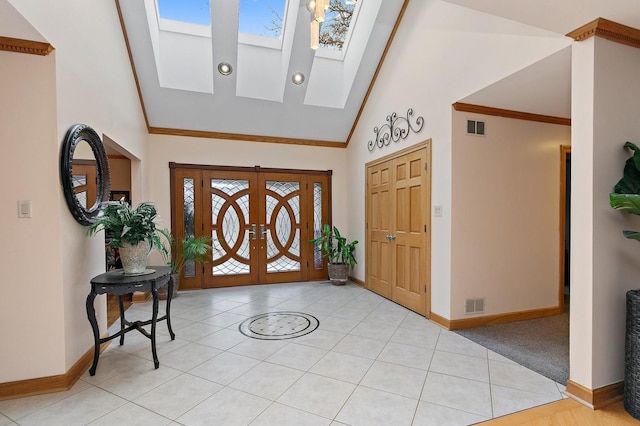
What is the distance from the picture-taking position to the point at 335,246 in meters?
5.70

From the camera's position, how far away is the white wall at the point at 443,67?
104 inches

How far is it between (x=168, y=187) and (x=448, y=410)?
15.4ft

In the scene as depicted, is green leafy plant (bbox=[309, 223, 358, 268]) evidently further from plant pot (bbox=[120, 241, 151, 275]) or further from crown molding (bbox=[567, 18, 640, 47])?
crown molding (bbox=[567, 18, 640, 47])

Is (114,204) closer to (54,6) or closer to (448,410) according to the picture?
(54,6)

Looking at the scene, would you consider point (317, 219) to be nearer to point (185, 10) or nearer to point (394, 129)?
point (394, 129)

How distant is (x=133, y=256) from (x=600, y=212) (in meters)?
3.53

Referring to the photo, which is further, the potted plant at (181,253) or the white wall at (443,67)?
the potted plant at (181,253)

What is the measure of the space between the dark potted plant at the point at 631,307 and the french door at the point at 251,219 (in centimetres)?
422

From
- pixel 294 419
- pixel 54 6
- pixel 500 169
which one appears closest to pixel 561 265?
pixel 500 169

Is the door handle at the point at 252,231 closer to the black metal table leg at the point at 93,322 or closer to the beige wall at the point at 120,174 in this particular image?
the beige wall at the point at 120,174

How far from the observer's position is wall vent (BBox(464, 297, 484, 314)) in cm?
338

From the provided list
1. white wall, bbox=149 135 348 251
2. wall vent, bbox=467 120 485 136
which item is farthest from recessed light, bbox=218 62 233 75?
wall vent, bbox=467 120 485 136

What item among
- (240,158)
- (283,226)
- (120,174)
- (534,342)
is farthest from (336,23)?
(534,342)

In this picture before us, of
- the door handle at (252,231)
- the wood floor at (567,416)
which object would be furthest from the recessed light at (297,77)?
the wood floor at (567,416)
